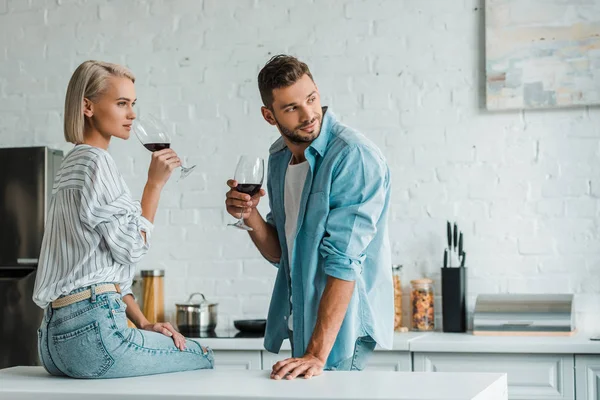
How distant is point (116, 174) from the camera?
2.20 m

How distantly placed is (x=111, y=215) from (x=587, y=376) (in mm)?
2122

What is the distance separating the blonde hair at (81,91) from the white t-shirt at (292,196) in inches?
25.4

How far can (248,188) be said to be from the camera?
2.34m

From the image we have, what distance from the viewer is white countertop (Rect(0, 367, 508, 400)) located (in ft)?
6.15

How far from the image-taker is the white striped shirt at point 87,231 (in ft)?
6.95

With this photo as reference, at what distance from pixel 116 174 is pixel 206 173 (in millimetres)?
2105

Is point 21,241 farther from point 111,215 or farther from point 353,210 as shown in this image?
point 353,210

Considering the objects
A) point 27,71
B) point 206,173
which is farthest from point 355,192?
point 27,71

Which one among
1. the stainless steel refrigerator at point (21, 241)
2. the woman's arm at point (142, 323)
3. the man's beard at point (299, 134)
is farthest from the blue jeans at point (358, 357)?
the stainless steel refrigerator at point (21, 241)

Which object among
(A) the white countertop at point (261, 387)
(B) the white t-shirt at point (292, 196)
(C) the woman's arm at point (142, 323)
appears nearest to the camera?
(A) the white countertop at point (261, 387)

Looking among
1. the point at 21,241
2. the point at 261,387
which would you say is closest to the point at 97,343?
the point at 261,387

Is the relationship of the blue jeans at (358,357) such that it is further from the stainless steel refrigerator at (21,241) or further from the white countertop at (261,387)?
the stainless steel refrigerator at (21,241)

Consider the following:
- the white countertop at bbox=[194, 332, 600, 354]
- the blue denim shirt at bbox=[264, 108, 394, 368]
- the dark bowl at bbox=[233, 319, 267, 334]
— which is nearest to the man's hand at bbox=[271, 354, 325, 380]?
the blue denim shirt at bbox=[264, 108, 394, 368]

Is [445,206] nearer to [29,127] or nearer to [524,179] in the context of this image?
[524,179]
